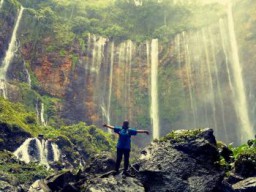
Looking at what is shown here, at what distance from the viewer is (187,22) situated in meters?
66.3

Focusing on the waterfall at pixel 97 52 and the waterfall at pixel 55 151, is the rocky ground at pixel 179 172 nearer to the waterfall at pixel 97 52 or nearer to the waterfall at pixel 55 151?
the waterfall at pixel 55 151

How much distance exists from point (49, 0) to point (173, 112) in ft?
99.3

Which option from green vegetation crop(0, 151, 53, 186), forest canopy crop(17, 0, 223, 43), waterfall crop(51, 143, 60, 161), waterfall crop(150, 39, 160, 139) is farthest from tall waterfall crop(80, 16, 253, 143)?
green vegetation crop(0, 151, 53, 186)

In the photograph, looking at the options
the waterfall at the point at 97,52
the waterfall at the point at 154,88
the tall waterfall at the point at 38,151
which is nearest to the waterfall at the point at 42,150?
the tall waterfall at the point at 38,151

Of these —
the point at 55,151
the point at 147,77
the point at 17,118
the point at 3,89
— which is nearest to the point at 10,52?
the point at 3,89

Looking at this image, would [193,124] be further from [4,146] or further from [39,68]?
[4,146]

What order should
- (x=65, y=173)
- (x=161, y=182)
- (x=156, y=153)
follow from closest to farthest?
1. (x=161, y=182)
2. (x=156, y=153)
3. (x=65, y=173)

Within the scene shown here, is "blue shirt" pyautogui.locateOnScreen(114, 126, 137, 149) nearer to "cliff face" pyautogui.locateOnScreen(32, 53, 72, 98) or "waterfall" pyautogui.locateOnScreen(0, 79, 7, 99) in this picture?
"waterfall" pyautogui.locateOnScreen(0, 79, 7, 99)

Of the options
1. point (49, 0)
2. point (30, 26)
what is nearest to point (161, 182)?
point (30, 26)

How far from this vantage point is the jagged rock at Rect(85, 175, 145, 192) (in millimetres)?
10625

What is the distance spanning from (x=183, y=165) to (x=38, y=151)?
29.4 meters

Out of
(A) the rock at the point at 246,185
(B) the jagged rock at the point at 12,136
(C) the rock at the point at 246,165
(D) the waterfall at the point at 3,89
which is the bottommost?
(A) the rock at the point at 246,185

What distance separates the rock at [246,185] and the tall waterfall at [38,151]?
2847cm

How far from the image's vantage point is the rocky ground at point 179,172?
35.1 feet
